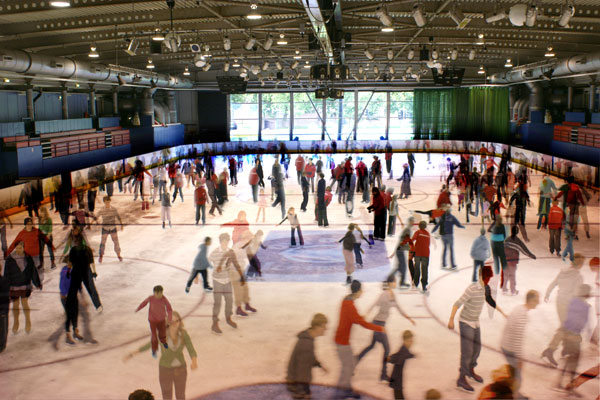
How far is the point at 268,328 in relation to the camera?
28.9 ft

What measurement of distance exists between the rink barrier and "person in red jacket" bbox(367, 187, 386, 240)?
1168cm

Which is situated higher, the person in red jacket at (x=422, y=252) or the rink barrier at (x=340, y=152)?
the rink barrier at (x=340, y=152)

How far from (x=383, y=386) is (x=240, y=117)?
1708 inches

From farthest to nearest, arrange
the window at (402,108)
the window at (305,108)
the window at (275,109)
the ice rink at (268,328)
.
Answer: the window at (275,109) → the window at (305,108) → the window at (402,108) → the ice rink at (268,328)

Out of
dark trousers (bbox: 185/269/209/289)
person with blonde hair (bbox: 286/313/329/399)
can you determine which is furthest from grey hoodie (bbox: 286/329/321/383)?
dark trousers (bbox: 185/269/209/289)

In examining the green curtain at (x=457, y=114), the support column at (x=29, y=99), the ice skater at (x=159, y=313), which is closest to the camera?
the ice skater at (x=159, y=313)

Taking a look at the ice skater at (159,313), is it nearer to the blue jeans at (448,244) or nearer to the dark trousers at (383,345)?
the dark trousers at (383,345)

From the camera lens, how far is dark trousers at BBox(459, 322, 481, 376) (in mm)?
6992

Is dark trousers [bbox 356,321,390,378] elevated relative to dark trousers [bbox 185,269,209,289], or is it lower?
lower

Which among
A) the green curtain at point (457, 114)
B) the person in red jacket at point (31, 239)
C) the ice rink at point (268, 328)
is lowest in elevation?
the ice rink at point (268, 328)

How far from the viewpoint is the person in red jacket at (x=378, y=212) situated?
47.1 ft

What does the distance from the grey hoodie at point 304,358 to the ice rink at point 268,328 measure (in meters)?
0.28

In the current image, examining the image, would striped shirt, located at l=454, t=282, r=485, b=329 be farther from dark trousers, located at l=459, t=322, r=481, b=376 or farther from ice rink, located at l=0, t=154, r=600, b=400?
ice rink, located at l=0, t=154, r=600, b=400

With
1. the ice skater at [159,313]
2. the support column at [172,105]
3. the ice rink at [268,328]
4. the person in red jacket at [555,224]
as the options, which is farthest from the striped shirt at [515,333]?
the support column at [172,105]
